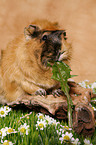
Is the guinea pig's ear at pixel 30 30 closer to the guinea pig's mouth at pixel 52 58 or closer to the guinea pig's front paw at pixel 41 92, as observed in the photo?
the guinea pig's mouth at pixel 52 58

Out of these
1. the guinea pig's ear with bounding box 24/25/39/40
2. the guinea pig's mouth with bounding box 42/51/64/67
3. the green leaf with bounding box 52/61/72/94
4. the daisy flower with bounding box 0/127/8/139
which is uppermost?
the guinea pig's ear with bounding box 24/25/39/40

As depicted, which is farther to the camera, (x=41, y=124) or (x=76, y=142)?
(x=41, y=124)

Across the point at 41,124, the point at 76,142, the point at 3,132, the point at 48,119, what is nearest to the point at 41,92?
the point at 48,119

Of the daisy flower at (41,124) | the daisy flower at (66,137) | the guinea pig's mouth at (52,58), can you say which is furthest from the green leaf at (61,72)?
the daisy flower at (66,137)

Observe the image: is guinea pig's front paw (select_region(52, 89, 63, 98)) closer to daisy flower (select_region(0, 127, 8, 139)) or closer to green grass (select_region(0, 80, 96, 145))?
green grass (select_region(0, 80, 96, 145))

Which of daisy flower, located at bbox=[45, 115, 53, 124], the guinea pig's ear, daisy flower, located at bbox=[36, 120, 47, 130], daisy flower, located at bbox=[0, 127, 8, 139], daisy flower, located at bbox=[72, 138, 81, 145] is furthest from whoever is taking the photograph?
the guinea pig's ear

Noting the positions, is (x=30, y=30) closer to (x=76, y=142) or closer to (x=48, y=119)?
(x=48, y=119)

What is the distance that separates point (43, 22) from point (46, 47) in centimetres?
51

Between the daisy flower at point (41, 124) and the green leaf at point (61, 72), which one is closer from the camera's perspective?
the daisy flower at point (41, 124)

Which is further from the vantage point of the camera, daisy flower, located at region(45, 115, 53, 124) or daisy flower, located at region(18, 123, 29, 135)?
daisy flower, located at region(45, 115, 53, 124)

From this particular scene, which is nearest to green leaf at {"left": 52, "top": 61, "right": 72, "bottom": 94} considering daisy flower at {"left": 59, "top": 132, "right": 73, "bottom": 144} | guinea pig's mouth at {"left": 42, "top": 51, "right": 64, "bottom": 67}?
guinea pig's mouth at {"left": 42, "top": 51, "right": 64, "bottom": 67}

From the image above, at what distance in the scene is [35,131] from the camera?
2256mm

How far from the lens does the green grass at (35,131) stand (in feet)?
6.72

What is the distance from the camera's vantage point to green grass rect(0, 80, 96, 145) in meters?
2.05
